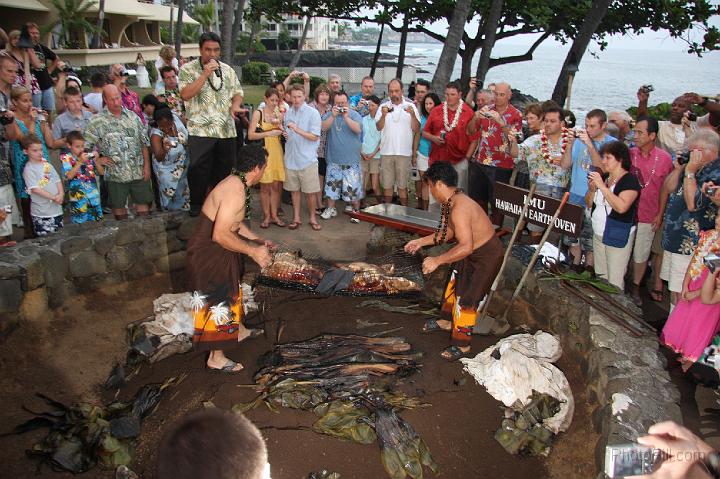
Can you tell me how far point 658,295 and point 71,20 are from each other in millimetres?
27944

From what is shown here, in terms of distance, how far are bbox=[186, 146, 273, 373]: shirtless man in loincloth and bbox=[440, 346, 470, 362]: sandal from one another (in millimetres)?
2005

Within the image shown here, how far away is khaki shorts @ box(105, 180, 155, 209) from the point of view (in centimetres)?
706

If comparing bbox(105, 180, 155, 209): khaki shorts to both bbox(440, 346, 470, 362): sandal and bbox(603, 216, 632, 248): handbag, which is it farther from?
bbox(603, 216, 632, 248): handbag

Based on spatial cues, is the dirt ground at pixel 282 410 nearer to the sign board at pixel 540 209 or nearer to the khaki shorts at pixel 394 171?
the sign board at pixel 540 209

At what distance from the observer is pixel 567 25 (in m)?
15.8

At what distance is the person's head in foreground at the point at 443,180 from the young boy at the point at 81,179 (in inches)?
168

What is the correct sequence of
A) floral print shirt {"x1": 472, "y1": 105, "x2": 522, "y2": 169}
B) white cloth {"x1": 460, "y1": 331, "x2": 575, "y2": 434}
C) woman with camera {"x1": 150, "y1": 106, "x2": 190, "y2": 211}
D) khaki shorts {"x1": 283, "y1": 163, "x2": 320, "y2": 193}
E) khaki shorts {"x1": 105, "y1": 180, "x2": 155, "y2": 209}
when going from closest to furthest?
1. white cloth {"x1": 460, "y1": 331, "x2": 575, "y2": 434}
2. khaki shorts {"x1": 105, "y1": 180, "x2": 155, "y2": 209}
3. woman with camera {"x1": 150, "y1": 106, "x2": 190, "y2": 211}
4. floral print shirt {"x1": 472, "y1": 105, "x2": 522, "y2": 169}
5. khaki shorts {"x1": 283, "y1": 163, "x2": 320, "y2": 193}

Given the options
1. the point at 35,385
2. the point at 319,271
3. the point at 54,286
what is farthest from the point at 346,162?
the point at 35,385

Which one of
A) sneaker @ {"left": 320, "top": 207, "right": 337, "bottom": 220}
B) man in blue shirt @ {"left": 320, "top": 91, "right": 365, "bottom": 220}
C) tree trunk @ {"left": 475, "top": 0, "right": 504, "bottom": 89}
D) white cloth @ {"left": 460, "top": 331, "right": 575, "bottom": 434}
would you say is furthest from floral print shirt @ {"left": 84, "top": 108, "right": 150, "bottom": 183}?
tree trunk @ {"left": 475, "top": 0, "right": 504, "bottom": 89}

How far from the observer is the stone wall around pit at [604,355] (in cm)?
392

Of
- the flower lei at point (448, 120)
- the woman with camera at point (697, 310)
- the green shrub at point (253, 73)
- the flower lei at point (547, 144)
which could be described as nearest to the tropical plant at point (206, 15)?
the green shrub at point (253, 73)

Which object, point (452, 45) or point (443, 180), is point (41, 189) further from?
point (452, 45)

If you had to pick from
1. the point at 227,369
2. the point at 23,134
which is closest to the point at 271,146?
the point at 23,134

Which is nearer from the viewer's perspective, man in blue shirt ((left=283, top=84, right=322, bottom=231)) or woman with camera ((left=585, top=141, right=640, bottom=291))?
woman with camera ((left=585, top=141, right=640, bottom=291))
